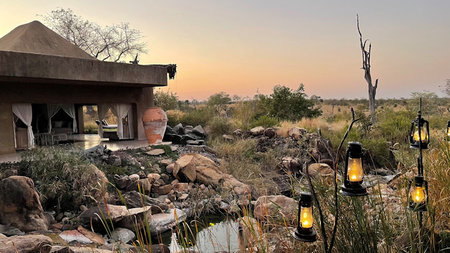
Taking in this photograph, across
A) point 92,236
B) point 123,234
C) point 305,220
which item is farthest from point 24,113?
point 305,220

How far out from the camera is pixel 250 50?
13180 millimetres

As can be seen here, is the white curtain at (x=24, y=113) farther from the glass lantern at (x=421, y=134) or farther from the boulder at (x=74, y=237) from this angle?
the glass lantern at (x=421, y=134)

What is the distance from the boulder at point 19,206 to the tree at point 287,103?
12.8m

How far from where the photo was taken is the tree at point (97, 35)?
2241cm

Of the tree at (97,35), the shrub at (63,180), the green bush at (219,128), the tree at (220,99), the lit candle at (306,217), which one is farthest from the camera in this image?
the tree at (97,35)

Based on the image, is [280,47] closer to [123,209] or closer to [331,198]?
[123,209]

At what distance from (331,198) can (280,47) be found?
10.8 m

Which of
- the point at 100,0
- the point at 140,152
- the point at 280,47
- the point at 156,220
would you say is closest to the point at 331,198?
the point at 156,220

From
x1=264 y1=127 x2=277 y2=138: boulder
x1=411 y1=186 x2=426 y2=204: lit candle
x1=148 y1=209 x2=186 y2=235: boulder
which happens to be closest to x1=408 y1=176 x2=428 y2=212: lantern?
x1=411 y1=186 x2=426 y2=204: lit candle

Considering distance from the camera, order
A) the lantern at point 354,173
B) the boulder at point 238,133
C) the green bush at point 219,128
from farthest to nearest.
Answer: the green bush at point 219,128 → the boulder at point 238,133 → the lantern at point 354,173

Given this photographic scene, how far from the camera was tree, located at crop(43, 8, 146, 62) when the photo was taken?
22406 millimetres

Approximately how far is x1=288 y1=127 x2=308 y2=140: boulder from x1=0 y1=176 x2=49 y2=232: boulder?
833 cm

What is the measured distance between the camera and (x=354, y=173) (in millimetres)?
1676

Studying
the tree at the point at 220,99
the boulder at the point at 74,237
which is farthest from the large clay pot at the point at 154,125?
the tree at the point at 220,99
